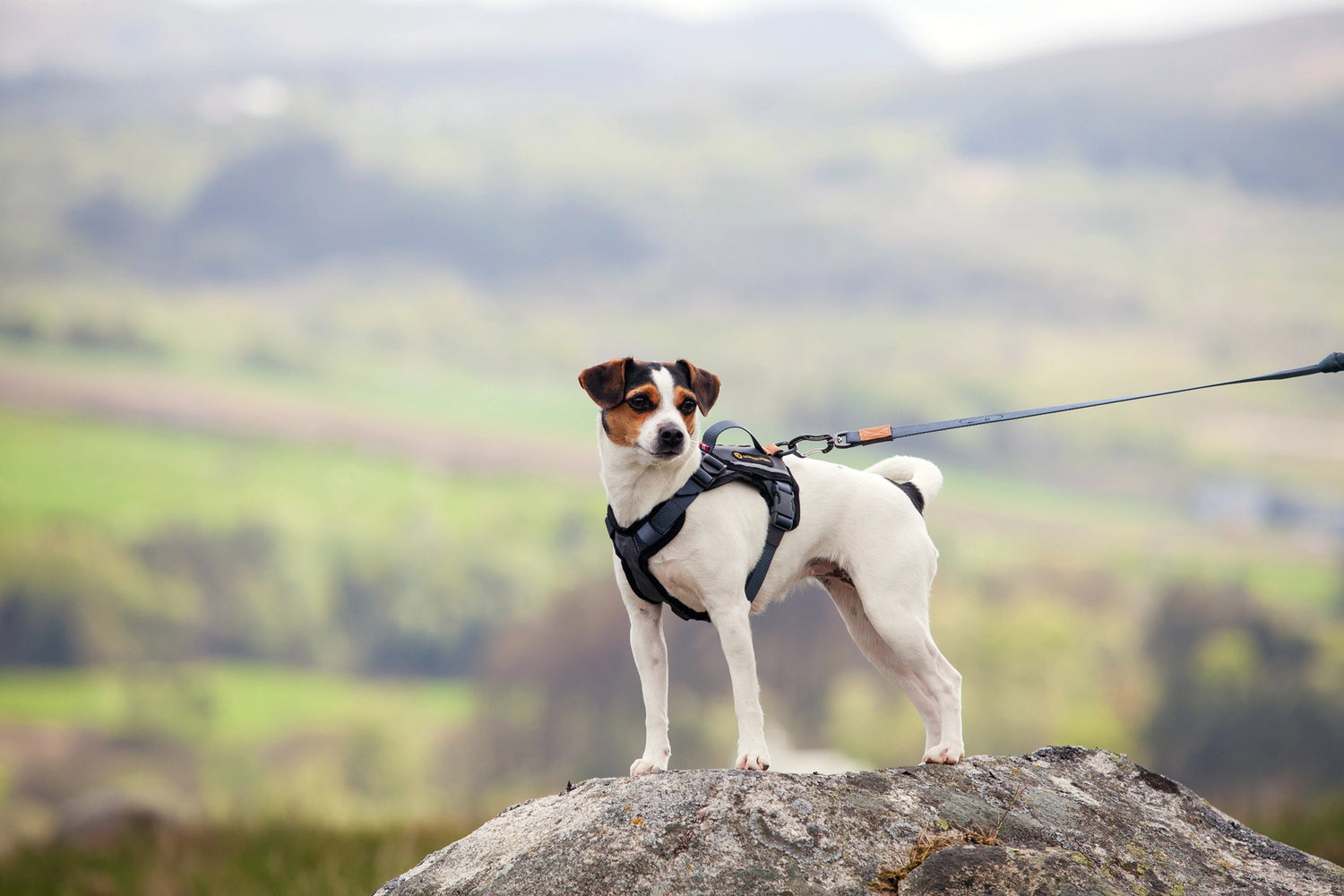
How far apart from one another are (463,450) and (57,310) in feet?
229

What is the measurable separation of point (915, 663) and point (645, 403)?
1976 millimetres

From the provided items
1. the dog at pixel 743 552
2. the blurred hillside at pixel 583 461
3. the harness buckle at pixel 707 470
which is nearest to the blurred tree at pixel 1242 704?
the blurred hillside at pixel 583 461

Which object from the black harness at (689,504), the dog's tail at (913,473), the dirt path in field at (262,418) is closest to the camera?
the black harness at (689,504)

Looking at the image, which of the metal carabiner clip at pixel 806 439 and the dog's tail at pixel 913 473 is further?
the dog's tail at pixel 913 473

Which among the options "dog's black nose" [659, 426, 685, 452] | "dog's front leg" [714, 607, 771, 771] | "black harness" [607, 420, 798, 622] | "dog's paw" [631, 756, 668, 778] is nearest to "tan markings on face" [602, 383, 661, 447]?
"dog's black nose" [659, 426, 685, 452]

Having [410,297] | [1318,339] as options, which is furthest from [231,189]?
[1318,339]

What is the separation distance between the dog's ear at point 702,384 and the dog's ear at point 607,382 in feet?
1.05

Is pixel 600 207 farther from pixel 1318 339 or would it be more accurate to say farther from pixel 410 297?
pixel 1318 339

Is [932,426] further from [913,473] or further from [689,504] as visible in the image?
[689,504]

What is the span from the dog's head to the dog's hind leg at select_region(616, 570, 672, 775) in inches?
32.9

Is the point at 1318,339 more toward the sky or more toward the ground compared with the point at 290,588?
more toward the sky

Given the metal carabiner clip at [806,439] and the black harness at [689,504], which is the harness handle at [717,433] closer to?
the black harness at [689,504]

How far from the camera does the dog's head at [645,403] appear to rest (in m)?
5.16

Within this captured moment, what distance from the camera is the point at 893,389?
130 meters
